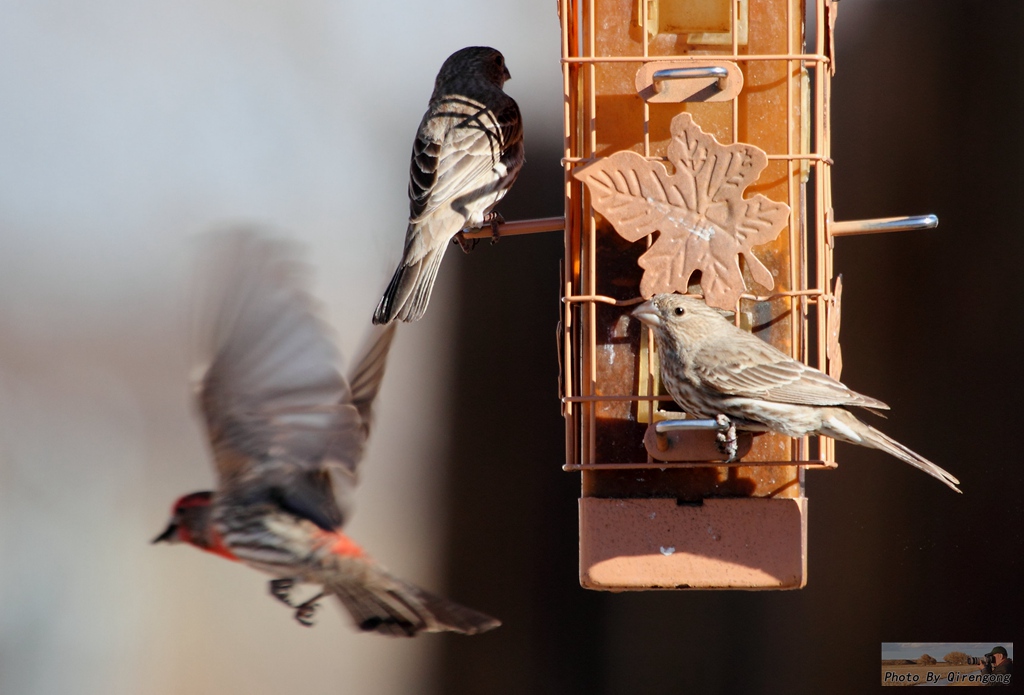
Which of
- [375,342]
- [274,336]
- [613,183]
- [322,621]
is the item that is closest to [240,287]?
[274,336]

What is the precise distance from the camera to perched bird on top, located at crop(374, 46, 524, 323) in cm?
519

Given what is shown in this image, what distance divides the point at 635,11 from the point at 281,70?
410cm

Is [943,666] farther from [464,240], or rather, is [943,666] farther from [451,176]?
[451,176]

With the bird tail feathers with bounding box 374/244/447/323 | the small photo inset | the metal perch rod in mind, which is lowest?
the small photo inset

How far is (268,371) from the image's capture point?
14.1 ft

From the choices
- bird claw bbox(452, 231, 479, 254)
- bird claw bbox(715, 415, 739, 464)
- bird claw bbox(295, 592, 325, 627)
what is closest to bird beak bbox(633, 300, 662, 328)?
bird claw bbox(715, 415, 739, 464)

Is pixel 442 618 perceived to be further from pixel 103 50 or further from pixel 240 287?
pixel 103 50

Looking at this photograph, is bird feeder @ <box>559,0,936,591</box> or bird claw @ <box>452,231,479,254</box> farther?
bird claw @ <box>452,231,479,254</box>

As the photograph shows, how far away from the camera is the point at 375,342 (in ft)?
15.7

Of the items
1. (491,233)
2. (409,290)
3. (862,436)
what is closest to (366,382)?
(409,290)

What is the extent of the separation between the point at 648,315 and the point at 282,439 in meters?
1.34

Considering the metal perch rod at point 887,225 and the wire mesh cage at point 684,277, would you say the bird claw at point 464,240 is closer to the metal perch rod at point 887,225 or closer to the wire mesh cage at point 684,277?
the wire mesh cage at point 684,277

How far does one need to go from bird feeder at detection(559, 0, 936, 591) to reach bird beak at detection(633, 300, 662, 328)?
54 mm

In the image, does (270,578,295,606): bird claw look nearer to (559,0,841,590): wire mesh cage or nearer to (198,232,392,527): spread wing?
(198,232,392,527): spread wing
